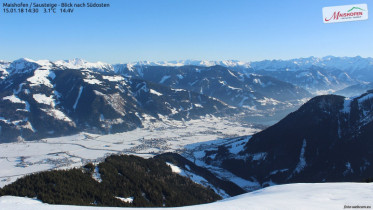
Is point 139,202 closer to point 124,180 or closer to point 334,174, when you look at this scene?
point 124,180

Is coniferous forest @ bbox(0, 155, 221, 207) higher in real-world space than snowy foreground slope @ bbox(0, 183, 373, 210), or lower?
lower

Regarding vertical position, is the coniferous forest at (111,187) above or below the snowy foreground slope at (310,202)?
below

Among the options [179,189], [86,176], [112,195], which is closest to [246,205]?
[112,195]

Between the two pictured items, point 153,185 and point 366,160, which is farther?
point 366,160

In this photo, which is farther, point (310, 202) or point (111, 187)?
point (111, 187)

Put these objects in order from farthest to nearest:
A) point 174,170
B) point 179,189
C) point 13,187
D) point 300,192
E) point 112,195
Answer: point 174,170, point 179,189, point 112,195, point 13,187, point 300,192

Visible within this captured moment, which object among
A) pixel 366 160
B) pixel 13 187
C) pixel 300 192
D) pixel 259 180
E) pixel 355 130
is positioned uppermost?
pixel 300 192

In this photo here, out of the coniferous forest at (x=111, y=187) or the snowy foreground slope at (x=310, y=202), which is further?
the coniferous forest at (x=111, y=187)

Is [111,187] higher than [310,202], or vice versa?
[310,202]

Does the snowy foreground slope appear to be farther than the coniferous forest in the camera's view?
No

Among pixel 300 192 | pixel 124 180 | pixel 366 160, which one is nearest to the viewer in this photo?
pixel 300 192

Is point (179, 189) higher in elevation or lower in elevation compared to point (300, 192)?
lower
